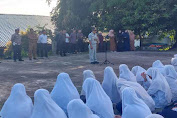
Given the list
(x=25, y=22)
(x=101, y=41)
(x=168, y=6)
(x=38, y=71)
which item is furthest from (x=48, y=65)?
(x=25, y=22)

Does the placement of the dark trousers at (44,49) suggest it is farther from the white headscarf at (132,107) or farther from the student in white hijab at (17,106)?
the white headscarf at (132,107)

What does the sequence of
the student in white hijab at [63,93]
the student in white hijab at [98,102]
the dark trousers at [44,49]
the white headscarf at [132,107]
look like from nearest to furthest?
the white headscarf at [132,107] < the student in white hijab at [98,102] < the student in white hijab at [63,93] < the dark trousers at [44,49]

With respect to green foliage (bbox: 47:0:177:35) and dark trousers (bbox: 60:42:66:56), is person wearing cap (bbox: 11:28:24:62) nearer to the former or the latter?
dark trousers (bbox: 60:42:66:56)

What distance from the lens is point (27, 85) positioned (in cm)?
961

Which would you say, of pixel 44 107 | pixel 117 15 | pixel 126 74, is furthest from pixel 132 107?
pixel 117 15

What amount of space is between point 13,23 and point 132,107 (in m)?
23.2

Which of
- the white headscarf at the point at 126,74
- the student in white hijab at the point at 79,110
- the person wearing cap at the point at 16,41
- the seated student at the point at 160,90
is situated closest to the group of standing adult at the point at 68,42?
the person wearing cap at the point at 16,41

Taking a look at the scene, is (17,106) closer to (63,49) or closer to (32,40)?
(32,40)

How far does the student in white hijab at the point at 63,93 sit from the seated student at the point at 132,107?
54.2 inches

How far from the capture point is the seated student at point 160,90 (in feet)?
22.8

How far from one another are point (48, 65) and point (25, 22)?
48.0 feet

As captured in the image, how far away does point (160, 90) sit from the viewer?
23.1ft

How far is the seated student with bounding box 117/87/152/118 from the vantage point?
15.1 ft

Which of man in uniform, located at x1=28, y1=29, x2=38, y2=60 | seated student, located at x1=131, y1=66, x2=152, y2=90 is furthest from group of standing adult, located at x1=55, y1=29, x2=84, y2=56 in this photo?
seated student, located at x1=131, y1=66, x2=152, y2=90
